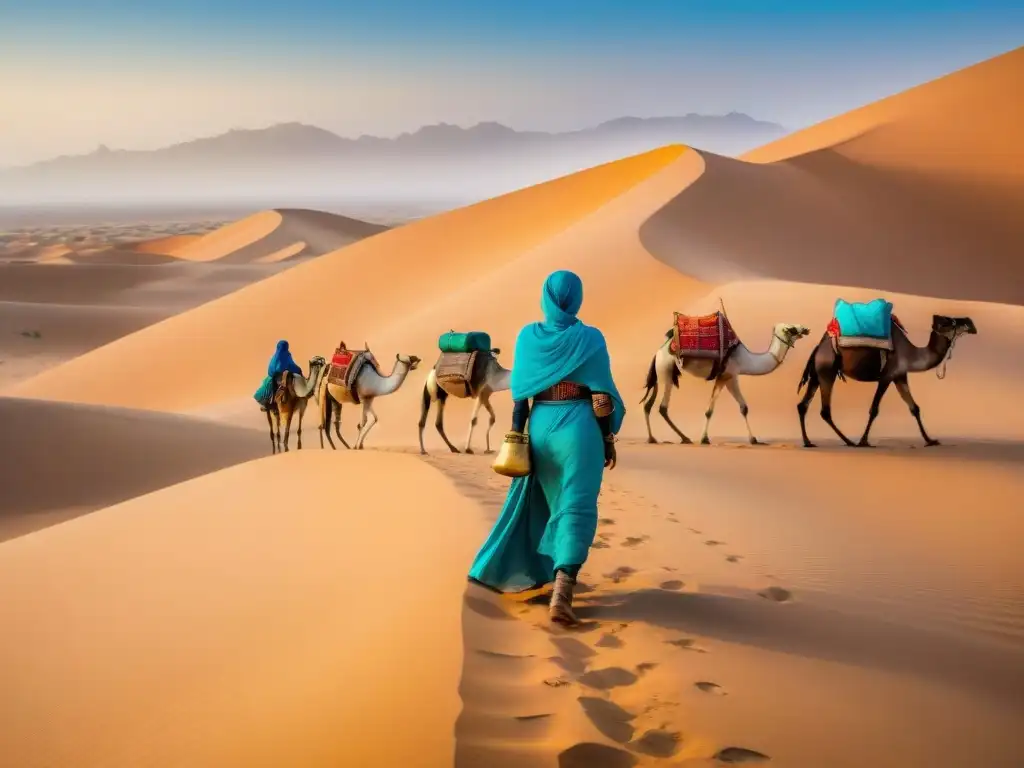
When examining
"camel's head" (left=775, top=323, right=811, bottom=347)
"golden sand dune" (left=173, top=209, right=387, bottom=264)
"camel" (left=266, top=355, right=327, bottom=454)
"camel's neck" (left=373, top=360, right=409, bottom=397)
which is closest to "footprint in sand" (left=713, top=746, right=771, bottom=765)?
"camel's head" (left=775, top=323, right=811, bottom=347)

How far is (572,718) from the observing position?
12.0 ft

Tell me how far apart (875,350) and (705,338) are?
202 centimetres

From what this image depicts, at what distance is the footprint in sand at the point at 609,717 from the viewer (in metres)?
3.57

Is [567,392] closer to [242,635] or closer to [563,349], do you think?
[563,349]

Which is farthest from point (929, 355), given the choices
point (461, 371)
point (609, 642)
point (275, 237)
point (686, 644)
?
point (275, 237)

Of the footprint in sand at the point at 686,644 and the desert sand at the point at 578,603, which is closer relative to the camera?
the desert sand at the point at 578,603

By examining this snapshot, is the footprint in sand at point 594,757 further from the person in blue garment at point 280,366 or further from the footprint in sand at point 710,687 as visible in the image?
the person in blue garment at point 280,366

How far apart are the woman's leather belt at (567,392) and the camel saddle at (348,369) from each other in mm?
7698

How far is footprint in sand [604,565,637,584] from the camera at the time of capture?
5625 mm

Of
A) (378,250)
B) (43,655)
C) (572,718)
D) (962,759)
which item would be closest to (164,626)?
(43,655)

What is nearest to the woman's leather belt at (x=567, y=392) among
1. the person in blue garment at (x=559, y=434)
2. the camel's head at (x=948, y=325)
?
the person in blue garment at (x=559, y=434)

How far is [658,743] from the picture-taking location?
139 inches

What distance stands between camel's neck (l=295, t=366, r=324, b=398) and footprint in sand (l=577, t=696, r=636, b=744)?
9968mm

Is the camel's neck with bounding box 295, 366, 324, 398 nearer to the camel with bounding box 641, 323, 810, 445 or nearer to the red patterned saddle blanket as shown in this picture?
the camel with bounding box 641, 323, 810, 445
